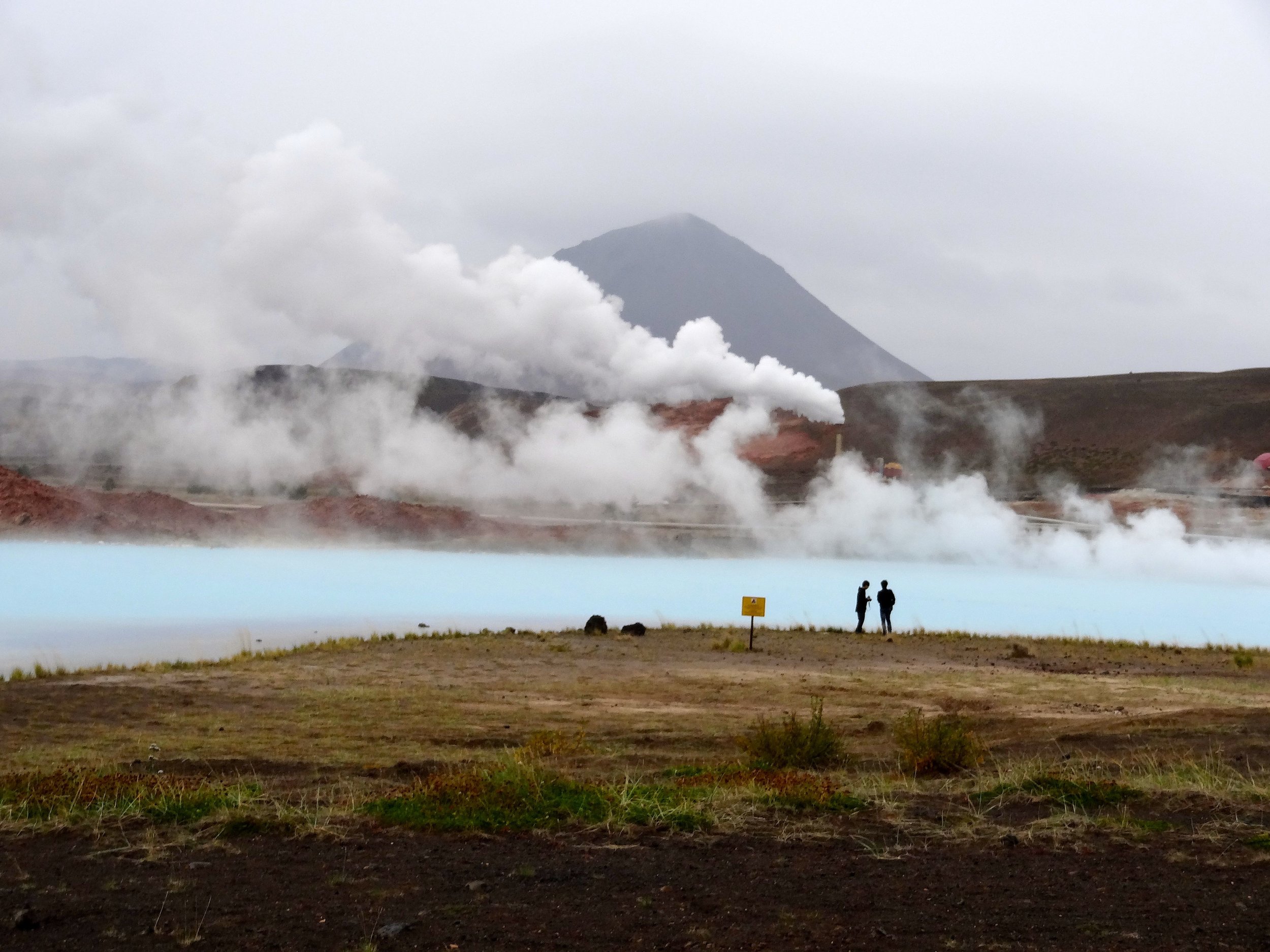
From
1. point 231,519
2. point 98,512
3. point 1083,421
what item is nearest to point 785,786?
point 98,512

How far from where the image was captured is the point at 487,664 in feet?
68.4

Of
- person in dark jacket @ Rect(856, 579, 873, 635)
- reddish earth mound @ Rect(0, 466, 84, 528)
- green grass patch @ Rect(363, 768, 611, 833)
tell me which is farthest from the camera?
reddish earth mound @ Rect(0, 466, 84, 528)

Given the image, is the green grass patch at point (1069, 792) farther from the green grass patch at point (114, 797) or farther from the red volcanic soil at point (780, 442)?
the red volcanic soil at point (780, 442)

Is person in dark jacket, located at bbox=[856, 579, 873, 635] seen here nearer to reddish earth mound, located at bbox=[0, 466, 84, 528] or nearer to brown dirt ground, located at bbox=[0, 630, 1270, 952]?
brown dirt ground, located at bbox=[0, 630, 1270, 952]

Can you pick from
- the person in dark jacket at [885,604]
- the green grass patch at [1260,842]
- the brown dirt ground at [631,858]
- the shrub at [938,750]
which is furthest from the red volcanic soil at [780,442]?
the green grass patch at [1260,842]

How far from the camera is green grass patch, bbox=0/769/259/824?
7992mm

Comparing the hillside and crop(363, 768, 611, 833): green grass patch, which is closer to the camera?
crop(363, 768, 611, 833): green grass patch

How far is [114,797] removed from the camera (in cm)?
843

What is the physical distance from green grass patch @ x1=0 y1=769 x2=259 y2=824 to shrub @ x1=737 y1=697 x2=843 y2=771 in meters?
4.70

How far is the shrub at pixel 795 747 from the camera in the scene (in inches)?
432

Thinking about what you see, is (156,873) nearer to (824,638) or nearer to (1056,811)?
(1056,811)

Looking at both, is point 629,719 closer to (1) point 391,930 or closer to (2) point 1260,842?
(2) point 1260,842

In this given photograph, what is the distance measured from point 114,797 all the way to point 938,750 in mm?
6794

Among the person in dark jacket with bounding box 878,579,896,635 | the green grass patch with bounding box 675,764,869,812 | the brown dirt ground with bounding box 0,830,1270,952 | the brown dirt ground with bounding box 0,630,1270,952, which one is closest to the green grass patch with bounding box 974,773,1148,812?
the brown dirt ground with bounding box 0,630,1270,952
